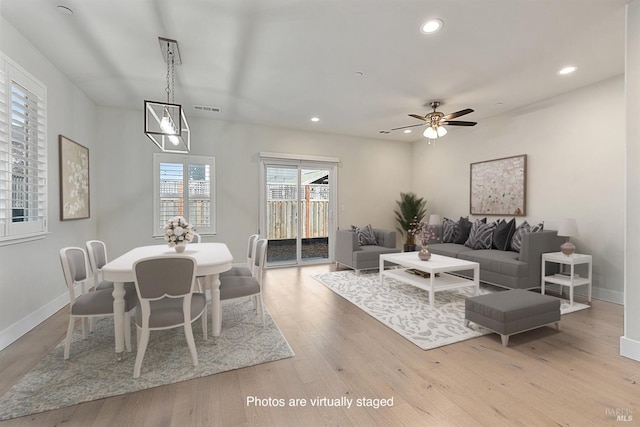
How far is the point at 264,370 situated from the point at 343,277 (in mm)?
2729

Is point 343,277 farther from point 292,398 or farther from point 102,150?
point 102,150

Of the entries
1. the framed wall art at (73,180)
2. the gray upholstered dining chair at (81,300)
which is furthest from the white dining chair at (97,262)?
the framed wall art at (73,180)

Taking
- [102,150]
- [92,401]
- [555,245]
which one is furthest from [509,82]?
[102,150]

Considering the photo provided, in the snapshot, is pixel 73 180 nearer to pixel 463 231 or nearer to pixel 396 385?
pixel 396 385

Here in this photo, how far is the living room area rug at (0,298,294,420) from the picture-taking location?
5.80ft

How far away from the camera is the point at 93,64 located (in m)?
3.12

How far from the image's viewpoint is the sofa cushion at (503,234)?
14.1 ft

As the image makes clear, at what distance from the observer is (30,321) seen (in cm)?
271

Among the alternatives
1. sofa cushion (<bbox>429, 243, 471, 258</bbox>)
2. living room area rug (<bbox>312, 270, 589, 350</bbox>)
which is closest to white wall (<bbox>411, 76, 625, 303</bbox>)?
living room area rug (<bbox>312, 270, 589, 350</bbox>)

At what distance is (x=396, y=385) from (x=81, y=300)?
252 centimetres

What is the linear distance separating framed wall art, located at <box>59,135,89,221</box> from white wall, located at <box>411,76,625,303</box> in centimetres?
643

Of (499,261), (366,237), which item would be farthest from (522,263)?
(366,237)

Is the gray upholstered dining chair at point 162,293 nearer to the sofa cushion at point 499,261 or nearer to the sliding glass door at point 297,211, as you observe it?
the sliding glass door at point 297,211

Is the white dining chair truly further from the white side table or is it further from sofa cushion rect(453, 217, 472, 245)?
sofa cushion rect(453, 217, 472, 245)
